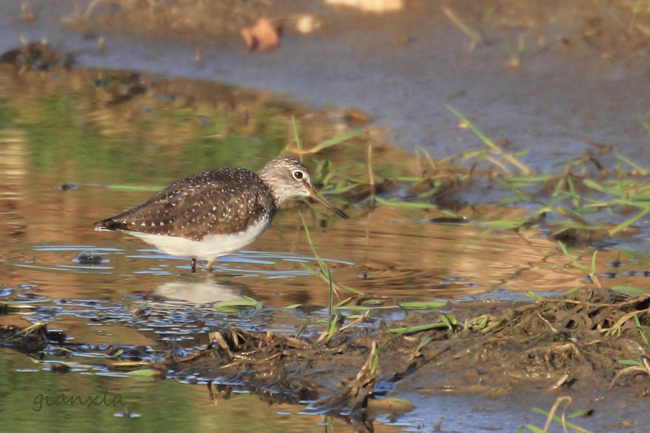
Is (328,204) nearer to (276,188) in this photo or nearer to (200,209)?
(276,188)

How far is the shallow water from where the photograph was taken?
4.79 m

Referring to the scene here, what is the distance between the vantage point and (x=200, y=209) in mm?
7082

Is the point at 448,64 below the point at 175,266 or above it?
above

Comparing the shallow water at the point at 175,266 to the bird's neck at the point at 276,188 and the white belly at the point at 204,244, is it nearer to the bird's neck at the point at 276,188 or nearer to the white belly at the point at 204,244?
the white belly at the point at 204,244

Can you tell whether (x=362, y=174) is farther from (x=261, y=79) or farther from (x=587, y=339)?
(x=587, y=339)

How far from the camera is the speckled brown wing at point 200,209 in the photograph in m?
6.83

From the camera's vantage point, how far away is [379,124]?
410 inches

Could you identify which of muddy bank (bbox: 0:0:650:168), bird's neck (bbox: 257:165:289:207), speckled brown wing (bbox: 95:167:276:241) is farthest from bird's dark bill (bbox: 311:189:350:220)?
muddy bank (bbox: 0:0:650:168)

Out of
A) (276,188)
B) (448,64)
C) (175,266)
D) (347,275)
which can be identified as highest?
(448,64)

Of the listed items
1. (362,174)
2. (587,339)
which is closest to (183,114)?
(362,174)

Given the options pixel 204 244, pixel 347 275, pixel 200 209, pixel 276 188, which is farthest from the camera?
pixel 276 188

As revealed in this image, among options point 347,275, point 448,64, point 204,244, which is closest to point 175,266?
point 204,244

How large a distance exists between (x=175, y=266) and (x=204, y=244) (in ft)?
1.09

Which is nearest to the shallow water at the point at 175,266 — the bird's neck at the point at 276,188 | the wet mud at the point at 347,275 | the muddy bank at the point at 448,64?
the wet mud at the point at 347,275
